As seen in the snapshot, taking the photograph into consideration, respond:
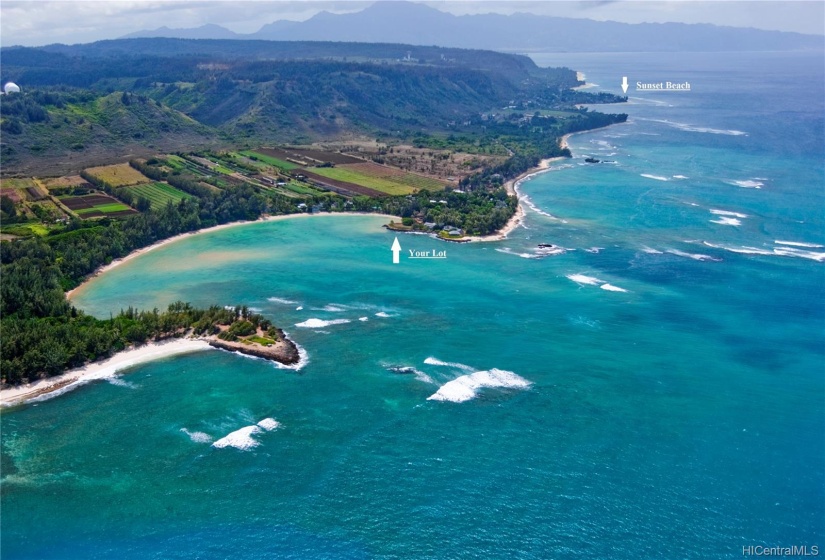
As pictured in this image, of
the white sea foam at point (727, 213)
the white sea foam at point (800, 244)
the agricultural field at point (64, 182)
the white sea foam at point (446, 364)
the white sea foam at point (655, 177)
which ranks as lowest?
the white sea foam at point (446, 364)

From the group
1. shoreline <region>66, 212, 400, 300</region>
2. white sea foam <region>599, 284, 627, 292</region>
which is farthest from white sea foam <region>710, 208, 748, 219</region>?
shoreline <region>66, 212, 400, 300</region>

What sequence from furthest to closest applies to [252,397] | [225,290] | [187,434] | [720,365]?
[225,290], [720,365], [252,397], [187,434]

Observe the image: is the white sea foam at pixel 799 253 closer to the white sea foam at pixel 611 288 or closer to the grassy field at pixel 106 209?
the white sea foam at pixel 611 288

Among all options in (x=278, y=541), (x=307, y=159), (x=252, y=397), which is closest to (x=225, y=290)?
(x=252, y=397)

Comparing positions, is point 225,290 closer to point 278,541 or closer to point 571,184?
point 278,541

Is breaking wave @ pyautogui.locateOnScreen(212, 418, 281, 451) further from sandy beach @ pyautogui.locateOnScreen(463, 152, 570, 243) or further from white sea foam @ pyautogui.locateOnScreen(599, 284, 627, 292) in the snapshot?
sandy beach @ pyautogui.locateOnScreen(463, 152, 570, 243)

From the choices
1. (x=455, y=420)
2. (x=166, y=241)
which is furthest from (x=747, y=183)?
(x=166, y=241)

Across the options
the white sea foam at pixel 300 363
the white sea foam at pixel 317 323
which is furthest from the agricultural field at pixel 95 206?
the white sea foam at pixel 300 363
